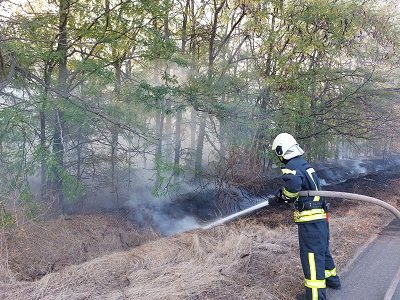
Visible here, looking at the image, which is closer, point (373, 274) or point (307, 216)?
point (307, 216)

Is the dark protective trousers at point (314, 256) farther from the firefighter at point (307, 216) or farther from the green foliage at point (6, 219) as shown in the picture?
the green foliage at point (6, 219)

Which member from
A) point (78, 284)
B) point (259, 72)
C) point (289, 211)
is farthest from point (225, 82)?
point (78, 284)

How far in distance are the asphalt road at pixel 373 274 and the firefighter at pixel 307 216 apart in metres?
0.51

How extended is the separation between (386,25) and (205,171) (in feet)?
26.9

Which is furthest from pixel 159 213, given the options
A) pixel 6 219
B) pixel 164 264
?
pixel 164 264

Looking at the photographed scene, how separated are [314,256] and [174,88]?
6652 mm

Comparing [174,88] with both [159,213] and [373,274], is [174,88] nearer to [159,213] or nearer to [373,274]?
[159,213]

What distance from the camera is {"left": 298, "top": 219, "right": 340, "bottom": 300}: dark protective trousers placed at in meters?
3.95

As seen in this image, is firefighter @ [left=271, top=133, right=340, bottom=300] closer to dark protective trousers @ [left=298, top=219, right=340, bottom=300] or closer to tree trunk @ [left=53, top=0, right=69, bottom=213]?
dark protective trousers @ [left=298, top=219, right=340, bottom=300]

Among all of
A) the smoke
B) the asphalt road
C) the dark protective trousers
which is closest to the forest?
the smoke

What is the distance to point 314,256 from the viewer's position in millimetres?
4023

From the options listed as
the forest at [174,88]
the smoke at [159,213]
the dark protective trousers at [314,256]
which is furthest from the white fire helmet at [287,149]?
the smoke at [159,213]

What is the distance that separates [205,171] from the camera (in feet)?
43.5

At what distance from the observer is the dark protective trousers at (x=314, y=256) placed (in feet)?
12.9
